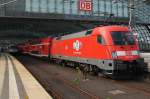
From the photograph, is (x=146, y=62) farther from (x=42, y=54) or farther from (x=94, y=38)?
(x=42, y=54)

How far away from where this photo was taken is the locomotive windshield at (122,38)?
841 inches

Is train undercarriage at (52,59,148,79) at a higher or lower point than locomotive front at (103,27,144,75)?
lower

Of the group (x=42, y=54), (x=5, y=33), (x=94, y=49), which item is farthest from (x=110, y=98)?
(x=5, y=33)

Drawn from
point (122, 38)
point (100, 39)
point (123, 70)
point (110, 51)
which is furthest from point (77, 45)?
point (123, 70)

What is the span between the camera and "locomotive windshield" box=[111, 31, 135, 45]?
841 inches

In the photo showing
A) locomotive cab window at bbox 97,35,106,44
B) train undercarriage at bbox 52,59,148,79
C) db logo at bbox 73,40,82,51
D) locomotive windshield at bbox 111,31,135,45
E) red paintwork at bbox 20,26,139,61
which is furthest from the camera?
db logo at bbox 73,40,82,51

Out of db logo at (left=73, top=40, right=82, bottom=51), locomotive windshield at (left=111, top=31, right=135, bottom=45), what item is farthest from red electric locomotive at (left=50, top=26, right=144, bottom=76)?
db logo at (left=73, top=40, right=82, bottom=51)

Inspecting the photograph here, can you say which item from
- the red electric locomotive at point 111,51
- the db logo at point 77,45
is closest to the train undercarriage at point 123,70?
the red electric locomotive at point 111,51

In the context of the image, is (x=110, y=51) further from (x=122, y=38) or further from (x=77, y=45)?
(x=77, y=45)

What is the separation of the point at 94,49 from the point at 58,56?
14.0 meters

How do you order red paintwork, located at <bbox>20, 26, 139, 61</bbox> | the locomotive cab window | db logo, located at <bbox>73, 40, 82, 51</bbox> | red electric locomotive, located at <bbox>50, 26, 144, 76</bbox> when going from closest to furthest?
1. red electric locomotive, located at <bbox>50, 26, 144, 76</bbox>
2. red paintwork, located at <bbox>20, 26, 139, 61</bbox>
3. the locomotive cab window
4. db logo, located at <bbox>73, 40, 82, 51</bbox>

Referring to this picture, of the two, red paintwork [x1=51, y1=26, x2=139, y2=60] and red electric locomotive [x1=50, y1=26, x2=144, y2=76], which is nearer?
red electric locomotive [x1=50, y1=26, x2=144, y2=76]

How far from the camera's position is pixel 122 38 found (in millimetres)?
21594

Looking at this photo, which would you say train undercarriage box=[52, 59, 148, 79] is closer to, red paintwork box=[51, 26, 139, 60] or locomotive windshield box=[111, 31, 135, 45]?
red paintwork box=[51, 26, 139, 60]
